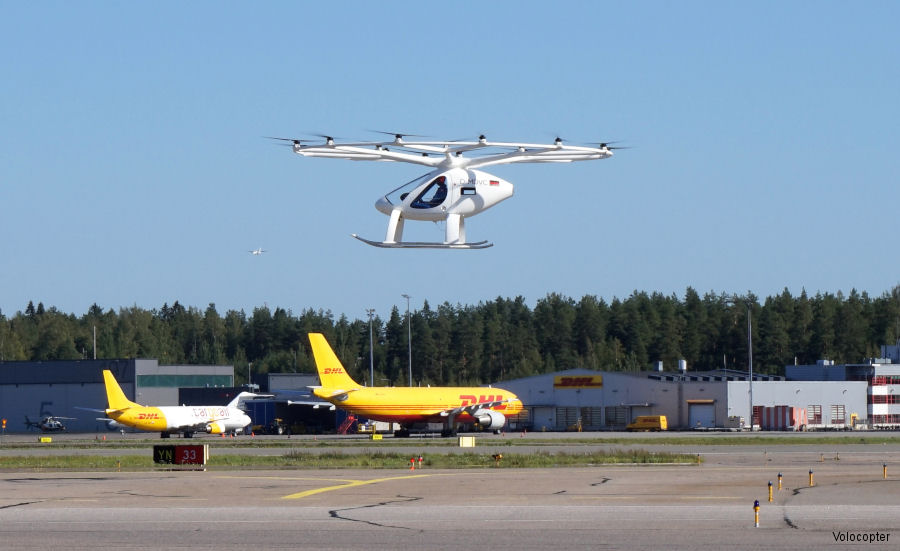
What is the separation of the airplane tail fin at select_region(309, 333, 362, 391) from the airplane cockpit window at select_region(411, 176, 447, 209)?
56.5 metres

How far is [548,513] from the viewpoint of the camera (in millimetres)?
32688

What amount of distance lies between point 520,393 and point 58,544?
314 ft

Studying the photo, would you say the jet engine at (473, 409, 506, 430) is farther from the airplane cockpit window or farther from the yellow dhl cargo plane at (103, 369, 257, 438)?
the airplane cockpit window

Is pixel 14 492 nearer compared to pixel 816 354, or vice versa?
pixel 14 492

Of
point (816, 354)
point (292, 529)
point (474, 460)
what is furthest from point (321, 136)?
point (816, 354)

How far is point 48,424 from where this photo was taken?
118 metres

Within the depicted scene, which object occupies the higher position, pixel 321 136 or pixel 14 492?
pixel 321 136

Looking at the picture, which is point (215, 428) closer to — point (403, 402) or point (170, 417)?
point (170, 417)

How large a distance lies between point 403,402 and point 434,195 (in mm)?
57805

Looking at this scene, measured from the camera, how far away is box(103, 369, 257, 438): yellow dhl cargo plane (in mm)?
92125

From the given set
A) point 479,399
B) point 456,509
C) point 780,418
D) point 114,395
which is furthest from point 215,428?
point 456,509

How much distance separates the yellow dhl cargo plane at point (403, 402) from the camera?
3671 inches

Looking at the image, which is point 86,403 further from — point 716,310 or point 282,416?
point 716,310

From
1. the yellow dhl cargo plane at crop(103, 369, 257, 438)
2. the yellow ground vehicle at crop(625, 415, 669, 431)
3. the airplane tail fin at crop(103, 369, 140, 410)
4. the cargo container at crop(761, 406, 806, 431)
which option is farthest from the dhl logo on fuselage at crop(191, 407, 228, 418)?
the cargo container at crop(761, 406, 806, 431)
